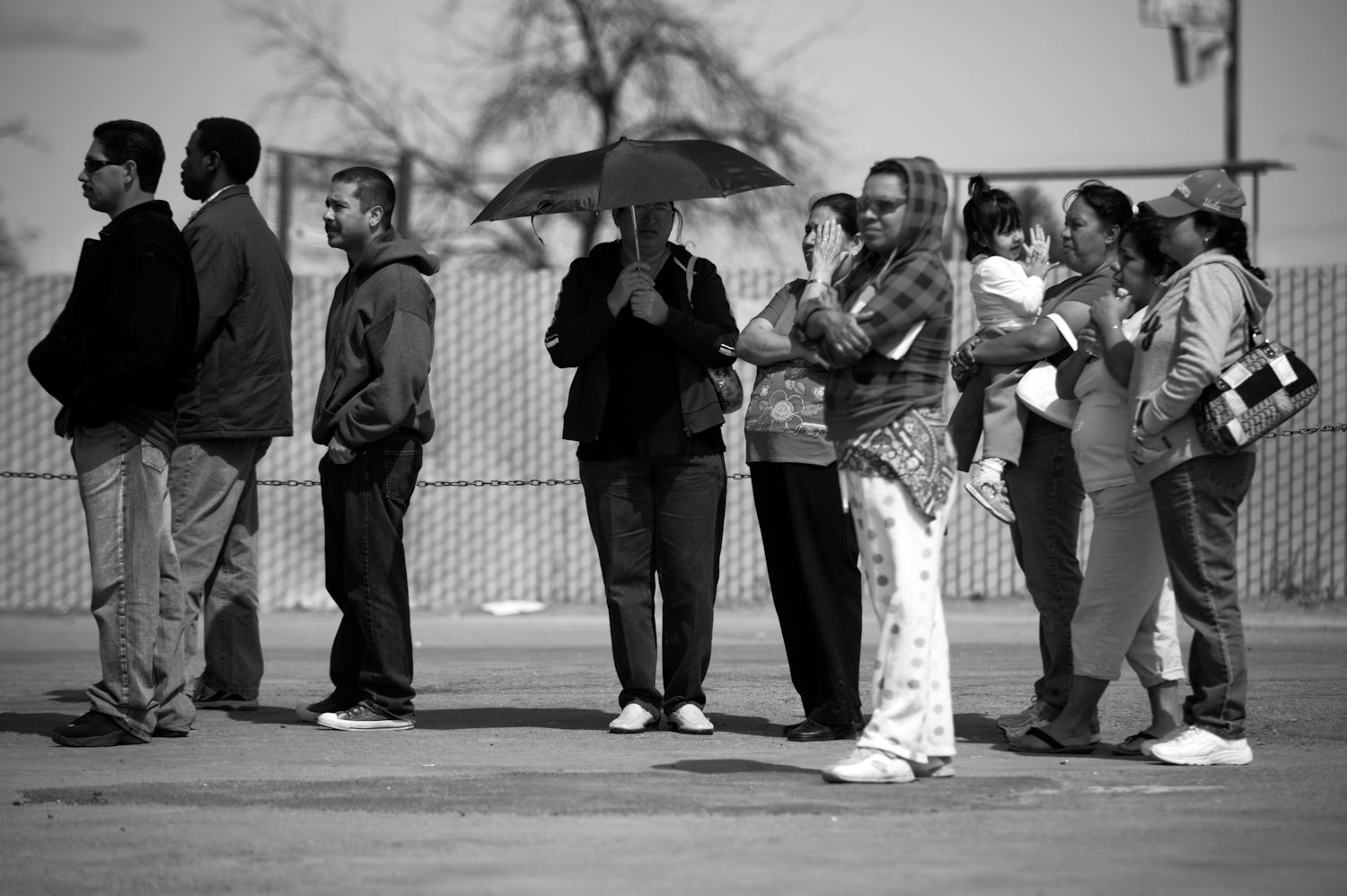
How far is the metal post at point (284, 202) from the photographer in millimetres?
15703

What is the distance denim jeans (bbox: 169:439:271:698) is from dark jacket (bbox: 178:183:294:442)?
4.4 inches

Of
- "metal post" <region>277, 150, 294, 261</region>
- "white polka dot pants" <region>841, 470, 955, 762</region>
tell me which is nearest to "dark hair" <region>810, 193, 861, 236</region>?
"white polka dot pants" <region>841, 470, 955, 762</region>

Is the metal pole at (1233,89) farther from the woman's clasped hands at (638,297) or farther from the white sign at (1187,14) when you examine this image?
the woman's clasped hands at (638,297)

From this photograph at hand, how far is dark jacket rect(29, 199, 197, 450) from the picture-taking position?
629 centimetres

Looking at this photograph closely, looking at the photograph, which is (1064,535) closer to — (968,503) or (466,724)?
(466,724)

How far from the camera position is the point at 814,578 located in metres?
6.44

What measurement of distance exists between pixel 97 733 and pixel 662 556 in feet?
7.77

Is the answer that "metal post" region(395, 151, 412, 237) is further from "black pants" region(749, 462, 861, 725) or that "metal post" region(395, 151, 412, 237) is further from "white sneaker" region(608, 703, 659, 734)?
"black pants" region(749, 462, 861, 725)

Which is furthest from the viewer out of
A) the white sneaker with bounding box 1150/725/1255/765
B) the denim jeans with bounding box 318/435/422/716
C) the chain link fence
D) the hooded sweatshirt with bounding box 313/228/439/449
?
the chain link fence

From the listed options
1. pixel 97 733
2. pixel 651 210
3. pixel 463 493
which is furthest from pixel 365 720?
pixel 463 493

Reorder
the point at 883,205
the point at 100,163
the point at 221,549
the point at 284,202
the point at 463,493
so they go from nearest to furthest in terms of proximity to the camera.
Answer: the point at 883,205
the point at 100,163
the point at 221,549
the point at 463,493
the point at 284,202

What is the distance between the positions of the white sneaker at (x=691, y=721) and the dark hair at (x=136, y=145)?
3.06 meters

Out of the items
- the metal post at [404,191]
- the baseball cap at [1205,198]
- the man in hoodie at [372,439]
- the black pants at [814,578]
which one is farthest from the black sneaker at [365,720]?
the metal post at [404,191]

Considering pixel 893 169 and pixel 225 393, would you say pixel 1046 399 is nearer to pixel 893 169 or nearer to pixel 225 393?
pixel 893 169
